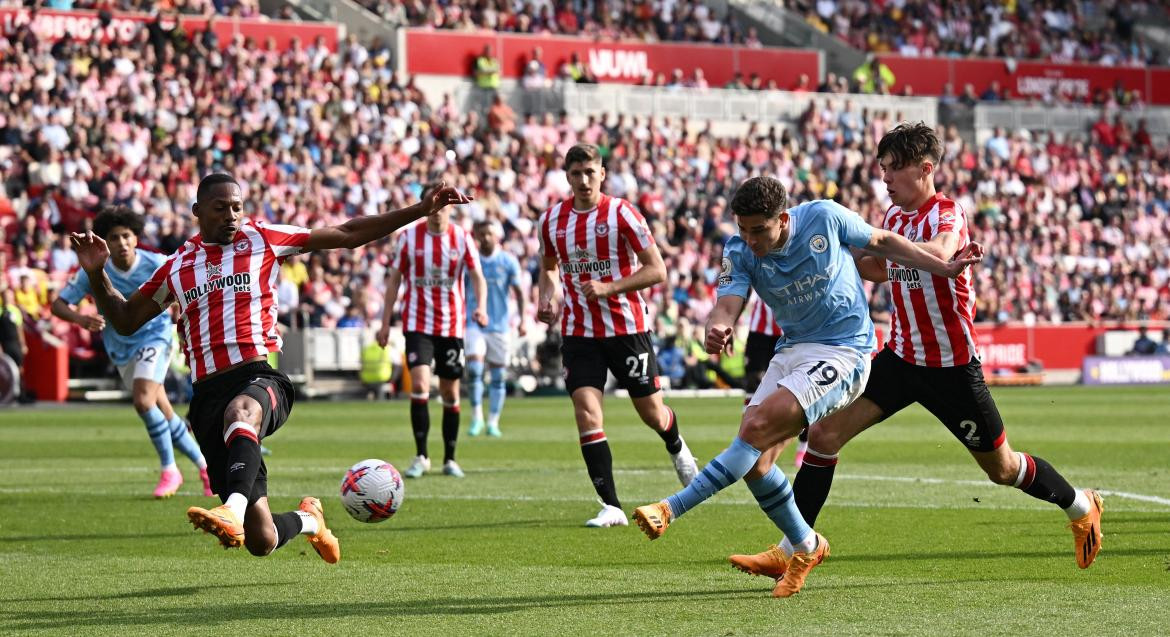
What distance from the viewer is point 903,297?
8.16 metres

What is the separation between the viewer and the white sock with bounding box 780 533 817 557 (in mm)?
7516

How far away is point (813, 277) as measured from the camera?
7.34 metres

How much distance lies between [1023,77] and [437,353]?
3564 centimetres

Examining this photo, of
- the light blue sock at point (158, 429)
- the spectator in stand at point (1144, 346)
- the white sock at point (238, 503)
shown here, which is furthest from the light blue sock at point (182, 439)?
the spectator in stand at point (1144, 346)

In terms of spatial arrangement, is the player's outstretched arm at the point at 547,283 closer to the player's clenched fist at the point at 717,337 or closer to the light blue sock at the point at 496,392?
the player's clenched fist at the point at 717,337

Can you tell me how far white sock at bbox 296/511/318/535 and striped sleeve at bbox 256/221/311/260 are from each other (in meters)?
1.24

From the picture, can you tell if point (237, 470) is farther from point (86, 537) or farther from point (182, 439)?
point (182, 439)

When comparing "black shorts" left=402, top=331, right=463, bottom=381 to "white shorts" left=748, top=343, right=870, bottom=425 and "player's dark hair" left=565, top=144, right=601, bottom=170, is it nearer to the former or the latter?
"player's dark hair" left=565, top=144, right=601, bottom=170

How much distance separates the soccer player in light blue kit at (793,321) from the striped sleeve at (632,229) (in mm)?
2956

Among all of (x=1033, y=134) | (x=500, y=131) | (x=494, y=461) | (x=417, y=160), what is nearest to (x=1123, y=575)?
(x=494, y=461)

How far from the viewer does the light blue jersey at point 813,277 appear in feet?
24.0

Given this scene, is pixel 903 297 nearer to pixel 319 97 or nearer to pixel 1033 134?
pixel 319 97

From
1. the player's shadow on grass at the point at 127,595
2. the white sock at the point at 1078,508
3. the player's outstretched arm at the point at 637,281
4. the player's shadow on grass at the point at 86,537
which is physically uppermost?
the player's outstretched arm at the point at 637,281

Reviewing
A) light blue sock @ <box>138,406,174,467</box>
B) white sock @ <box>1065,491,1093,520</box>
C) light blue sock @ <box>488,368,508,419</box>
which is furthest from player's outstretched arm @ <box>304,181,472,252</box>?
light blue sock @ <box>488,368,508,419</box>
